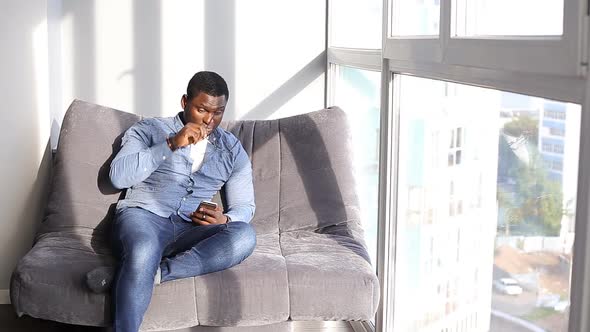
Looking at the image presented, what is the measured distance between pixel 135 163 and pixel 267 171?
0.67 m

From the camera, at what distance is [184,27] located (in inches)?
177

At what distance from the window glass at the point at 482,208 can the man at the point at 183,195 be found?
2.17ft

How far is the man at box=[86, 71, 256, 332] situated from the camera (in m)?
2.95

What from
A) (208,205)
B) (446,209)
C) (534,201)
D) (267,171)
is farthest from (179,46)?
(534,201)

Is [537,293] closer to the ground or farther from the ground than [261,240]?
farther from the ground

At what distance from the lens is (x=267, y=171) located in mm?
3768

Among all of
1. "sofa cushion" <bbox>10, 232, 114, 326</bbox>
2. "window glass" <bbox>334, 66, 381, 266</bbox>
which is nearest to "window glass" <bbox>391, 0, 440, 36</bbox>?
"window glass" <bbox>334, 66, 381, 266</bbox>

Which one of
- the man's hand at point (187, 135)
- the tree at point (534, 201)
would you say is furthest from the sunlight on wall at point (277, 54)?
the tree at point (534, 201)

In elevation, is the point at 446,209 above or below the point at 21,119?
below

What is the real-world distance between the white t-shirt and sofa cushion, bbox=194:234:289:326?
62cm

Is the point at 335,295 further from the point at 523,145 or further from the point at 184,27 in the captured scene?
the point at 184,27

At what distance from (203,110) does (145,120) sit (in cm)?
30

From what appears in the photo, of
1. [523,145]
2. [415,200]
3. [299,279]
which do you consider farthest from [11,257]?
[523,145]

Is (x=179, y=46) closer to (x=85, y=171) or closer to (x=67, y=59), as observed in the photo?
(x=67, y=59)
